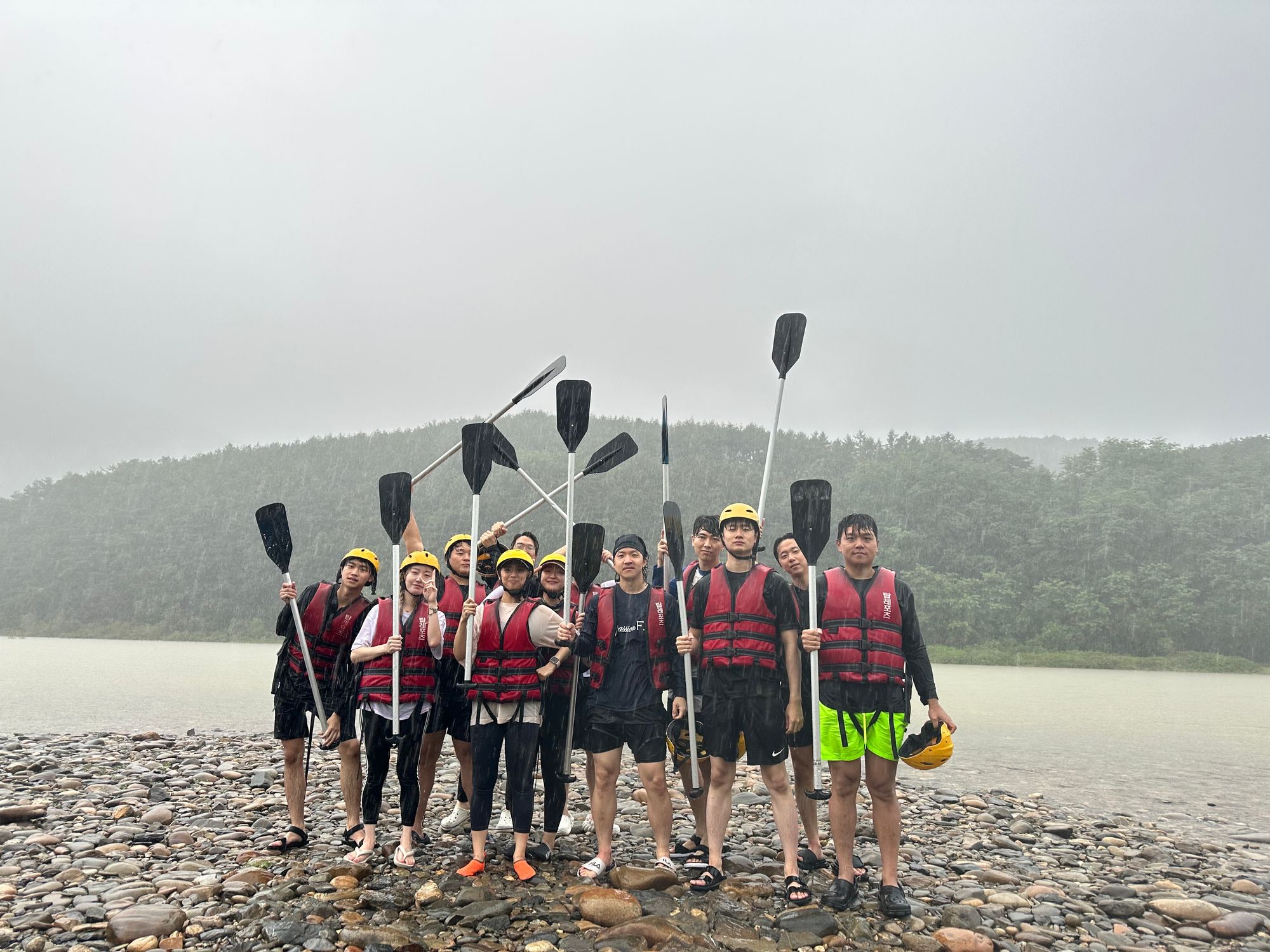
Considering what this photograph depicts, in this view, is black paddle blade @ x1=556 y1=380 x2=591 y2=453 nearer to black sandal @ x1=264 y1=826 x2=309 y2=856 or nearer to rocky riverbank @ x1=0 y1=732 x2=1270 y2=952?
rocky riverbank @ x1=0 y1=732 x2=1270 y2=952

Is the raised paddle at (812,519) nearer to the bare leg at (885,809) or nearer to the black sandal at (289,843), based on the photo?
the bare leg at (885,809)

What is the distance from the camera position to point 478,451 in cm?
558

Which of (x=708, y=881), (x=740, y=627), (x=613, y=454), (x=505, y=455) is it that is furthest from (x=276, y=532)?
(x=708, y=881)

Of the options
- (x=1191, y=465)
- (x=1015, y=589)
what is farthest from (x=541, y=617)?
(x=1191, y=465)

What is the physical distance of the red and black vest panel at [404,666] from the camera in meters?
4.83

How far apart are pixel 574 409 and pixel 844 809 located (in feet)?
10.1

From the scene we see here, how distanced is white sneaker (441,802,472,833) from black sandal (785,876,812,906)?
7.86ft

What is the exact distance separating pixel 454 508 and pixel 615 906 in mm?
54586

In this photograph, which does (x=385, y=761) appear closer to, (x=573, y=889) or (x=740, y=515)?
(x=573, y=889)

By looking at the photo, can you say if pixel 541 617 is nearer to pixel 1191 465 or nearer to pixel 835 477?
Answer: pixel 1191 465

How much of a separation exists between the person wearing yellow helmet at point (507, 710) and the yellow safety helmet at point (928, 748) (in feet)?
6.72

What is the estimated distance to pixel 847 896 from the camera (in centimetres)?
427

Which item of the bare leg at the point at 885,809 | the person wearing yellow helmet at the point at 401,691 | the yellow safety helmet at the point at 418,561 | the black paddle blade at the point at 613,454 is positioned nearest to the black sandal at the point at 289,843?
the person wearing yellow helmet at the point at 401,691

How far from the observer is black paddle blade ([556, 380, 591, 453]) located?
5738mm
